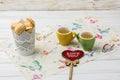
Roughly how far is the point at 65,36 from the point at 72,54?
0.08 metres

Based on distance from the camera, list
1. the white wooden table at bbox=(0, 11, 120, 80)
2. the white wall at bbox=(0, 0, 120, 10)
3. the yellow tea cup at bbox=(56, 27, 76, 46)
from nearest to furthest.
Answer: the white wooden table at bbox=(0, 11, 120, 80) → the yellow tea cup at bbox=(56, 27, 76, 46) → the white wall at bbox=(0, 0, 120, 10)

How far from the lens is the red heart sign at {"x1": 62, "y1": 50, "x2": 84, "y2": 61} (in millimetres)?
1004

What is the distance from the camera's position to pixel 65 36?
104cm

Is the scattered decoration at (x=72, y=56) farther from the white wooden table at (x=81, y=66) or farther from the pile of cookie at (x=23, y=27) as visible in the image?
the pile of cookie at (x=23, y=27)

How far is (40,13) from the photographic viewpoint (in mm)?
1329

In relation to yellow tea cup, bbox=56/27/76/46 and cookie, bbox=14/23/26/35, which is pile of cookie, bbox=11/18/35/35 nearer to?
cookie, bbox=14/23/26/35

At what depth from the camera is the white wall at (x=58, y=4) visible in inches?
54.1

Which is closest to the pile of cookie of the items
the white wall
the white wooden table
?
the white wooden table

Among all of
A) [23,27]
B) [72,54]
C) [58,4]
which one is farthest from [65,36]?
[58,4]

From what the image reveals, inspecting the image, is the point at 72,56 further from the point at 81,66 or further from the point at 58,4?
the point at 58,4

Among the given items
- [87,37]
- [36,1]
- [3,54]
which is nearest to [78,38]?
[87,37]

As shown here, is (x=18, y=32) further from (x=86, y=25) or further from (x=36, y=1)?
(x=36, y=1)

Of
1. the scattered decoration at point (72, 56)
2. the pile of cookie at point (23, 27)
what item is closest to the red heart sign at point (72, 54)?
the scattered decoration at point (72, 56)

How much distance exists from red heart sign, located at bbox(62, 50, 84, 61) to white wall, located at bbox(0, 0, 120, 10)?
0.40 m
